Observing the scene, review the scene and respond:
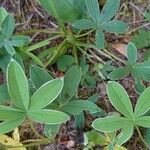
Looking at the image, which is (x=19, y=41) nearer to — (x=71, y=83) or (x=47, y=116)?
(x=71, y=83)

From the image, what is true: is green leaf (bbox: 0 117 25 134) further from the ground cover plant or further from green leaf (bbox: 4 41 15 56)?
green leaf (bbox: 4 41 15 56)

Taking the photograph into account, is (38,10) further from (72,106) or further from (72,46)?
(72,106)

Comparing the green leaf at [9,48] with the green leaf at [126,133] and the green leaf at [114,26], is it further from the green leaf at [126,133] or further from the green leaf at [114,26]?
the green leaf at [126,133]

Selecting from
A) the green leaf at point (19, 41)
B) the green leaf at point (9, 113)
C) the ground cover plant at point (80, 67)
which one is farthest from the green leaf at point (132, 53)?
the green leaf at point (9, 113)

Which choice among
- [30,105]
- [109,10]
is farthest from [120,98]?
[109,10]

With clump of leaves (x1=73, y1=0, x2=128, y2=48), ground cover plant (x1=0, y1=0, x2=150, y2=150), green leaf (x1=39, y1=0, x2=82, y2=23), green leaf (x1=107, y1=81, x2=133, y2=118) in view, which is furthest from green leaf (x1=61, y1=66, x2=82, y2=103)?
green leaf (x1=39, y1=0, x2=82, y2=23)

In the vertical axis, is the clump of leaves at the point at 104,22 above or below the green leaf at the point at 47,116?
above
